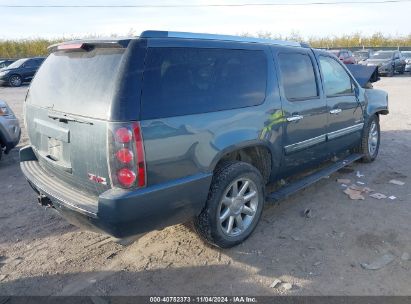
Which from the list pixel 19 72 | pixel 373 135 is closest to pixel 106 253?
pixel 373 135

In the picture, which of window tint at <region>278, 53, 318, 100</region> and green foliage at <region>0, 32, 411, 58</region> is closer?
window tint at <region>278, 53, 318, 100</region>

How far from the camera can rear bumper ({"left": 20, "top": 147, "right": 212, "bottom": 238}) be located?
8.59 ft

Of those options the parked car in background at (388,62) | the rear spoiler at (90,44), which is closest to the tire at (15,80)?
the rear spoiler at (90,44)

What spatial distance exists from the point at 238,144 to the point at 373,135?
12.6 ft

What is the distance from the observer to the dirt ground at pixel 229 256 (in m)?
2.96

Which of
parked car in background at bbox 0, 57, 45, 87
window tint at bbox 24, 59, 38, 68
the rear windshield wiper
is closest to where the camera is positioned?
the rear windshield wiper

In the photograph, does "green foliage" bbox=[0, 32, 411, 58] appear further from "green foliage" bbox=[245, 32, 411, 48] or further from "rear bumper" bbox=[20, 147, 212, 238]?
"rear bumper" bbox=[20, 147, 212, 238]

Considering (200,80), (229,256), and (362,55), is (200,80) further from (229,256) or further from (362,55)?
(362,55)

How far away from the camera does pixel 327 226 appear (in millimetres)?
3920

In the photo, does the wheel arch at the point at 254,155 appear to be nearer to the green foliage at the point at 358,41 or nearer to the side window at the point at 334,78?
the side window at the point at 334,78

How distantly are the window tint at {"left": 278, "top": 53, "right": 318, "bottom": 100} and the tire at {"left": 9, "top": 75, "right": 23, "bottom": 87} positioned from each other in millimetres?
21114

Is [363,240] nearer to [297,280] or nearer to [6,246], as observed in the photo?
[297,280]

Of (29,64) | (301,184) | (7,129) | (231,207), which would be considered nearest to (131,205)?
(231,207)

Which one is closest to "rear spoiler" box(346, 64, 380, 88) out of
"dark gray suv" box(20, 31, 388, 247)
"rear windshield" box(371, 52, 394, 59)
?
"dark gray suv" box(20, 31, 388, 247)
